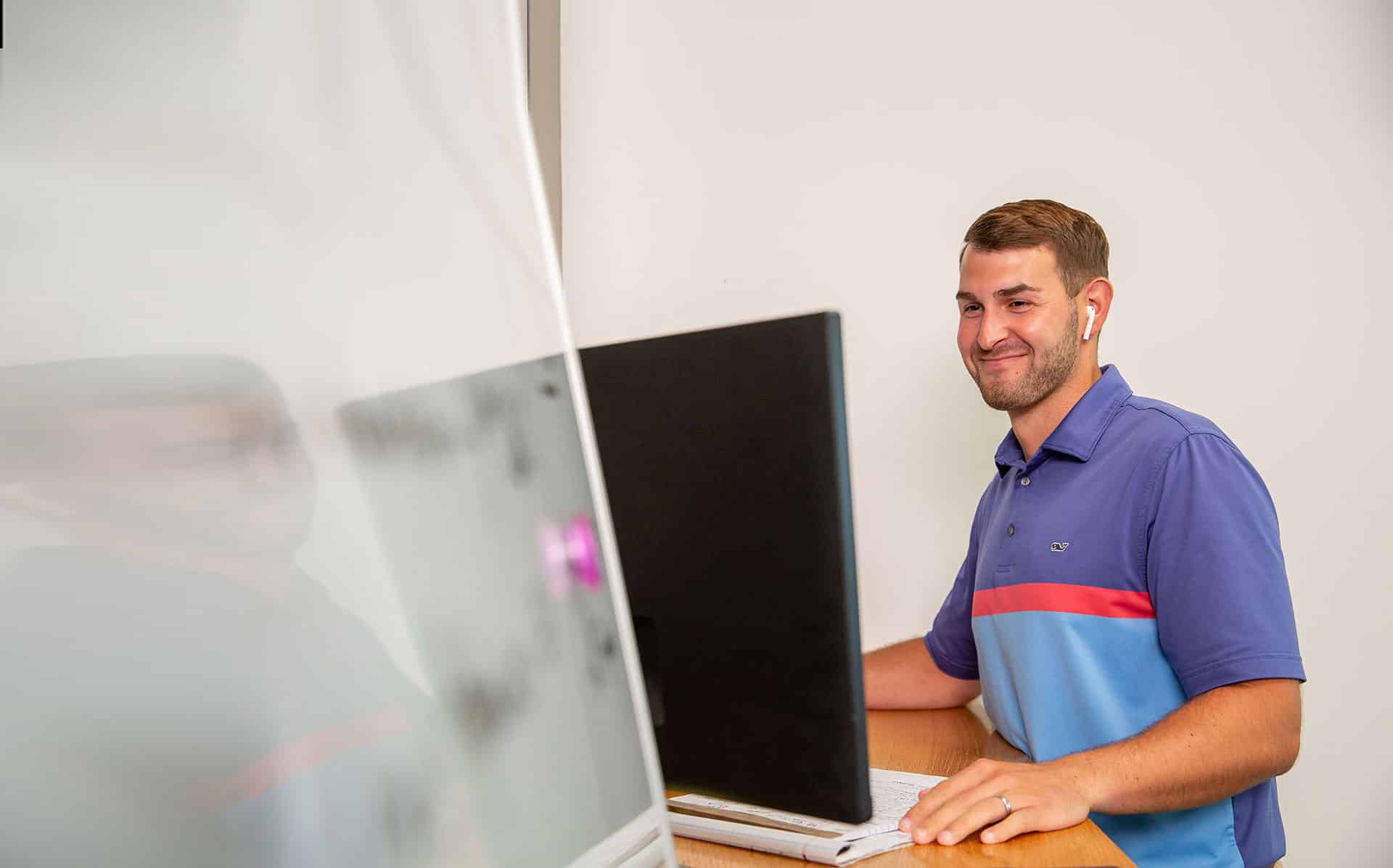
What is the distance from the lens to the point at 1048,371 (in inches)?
59.7

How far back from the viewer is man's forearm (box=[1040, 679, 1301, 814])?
95 centimetres

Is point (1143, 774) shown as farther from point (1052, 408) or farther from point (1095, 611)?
point (1052, 408)

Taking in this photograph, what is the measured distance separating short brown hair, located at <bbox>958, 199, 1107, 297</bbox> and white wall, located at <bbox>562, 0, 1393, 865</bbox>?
44 cm

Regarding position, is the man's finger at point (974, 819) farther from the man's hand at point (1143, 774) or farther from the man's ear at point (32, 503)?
the man's ear at point (32, 503)

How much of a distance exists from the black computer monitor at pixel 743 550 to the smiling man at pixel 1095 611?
0.79 ft

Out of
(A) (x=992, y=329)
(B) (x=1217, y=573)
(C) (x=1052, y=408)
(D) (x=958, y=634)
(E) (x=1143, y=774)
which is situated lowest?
(D) (x=958, y=634)

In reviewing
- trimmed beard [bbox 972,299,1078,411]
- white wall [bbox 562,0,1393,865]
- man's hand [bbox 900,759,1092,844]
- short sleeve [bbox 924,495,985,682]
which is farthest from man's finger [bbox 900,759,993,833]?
white wall [bbox 562,0,1393,865]

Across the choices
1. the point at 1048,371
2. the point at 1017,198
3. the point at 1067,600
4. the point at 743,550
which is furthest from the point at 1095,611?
the point at 1017,198

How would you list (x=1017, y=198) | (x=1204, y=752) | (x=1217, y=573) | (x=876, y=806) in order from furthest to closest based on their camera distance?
(x=1017, y=198), (x=1217, y=573), (x=1204, y=752), (x=876, y=806)

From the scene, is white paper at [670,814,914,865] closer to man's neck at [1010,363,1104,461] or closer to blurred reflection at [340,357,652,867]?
blurred reflection at [340,357,652,867]

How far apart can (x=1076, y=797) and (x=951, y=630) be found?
696mm

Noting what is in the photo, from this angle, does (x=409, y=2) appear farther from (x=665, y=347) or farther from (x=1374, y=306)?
(x=1374, y=306)

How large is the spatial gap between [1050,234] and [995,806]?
1001 millimetres

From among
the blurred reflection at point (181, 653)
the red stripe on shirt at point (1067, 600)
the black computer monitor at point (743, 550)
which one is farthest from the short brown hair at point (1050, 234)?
the blurred reflection at point (181, 653)
